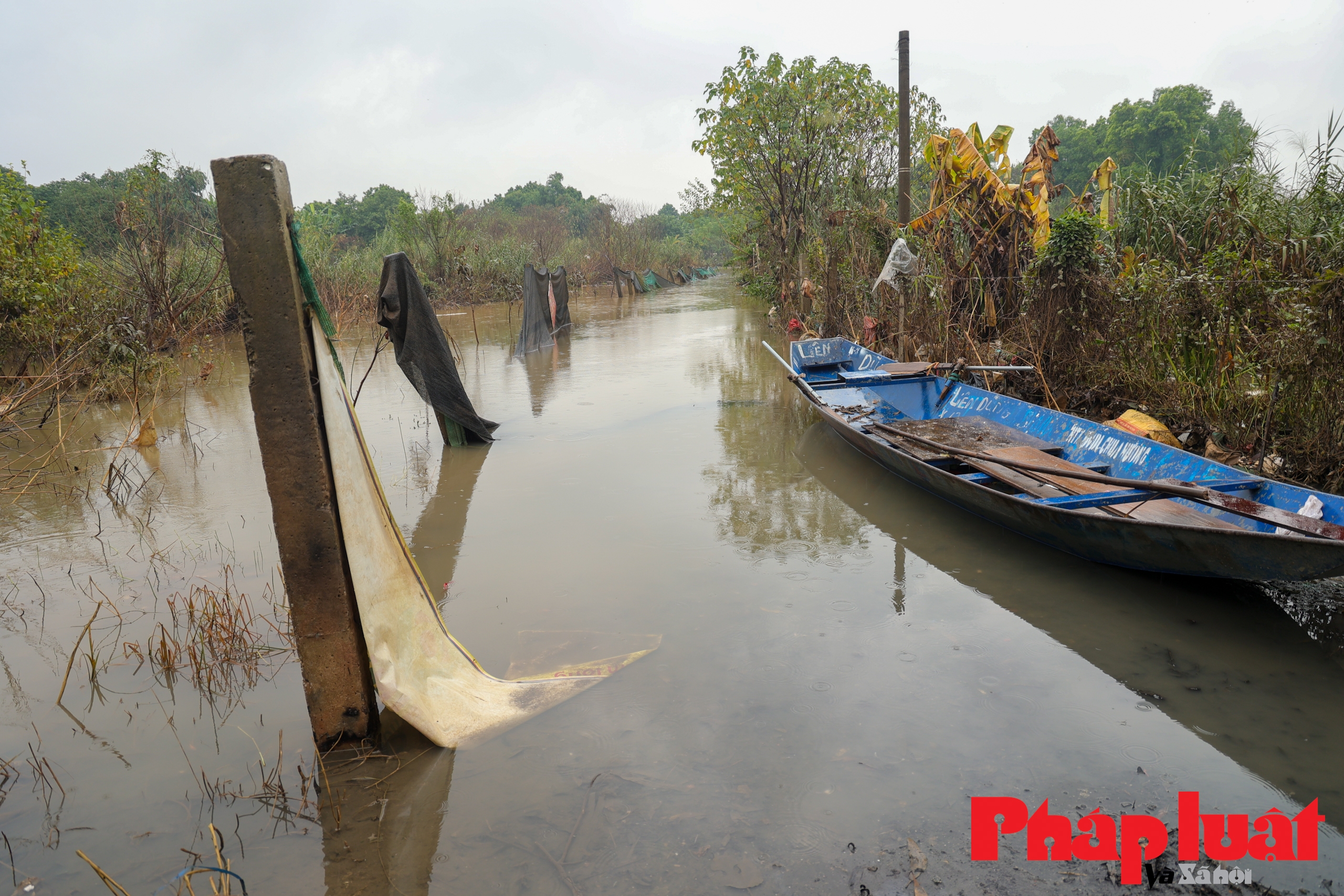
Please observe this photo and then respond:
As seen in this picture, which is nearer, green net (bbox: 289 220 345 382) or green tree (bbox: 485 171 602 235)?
green net (bbox: 289 220 345 382)

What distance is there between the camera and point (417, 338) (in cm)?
735

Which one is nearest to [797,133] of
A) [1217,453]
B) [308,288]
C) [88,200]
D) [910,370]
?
[910,370]

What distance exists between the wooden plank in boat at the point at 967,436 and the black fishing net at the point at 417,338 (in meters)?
4.46

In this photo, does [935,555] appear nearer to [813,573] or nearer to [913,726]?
[813,573]

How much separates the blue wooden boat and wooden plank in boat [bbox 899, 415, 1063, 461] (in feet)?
0.05

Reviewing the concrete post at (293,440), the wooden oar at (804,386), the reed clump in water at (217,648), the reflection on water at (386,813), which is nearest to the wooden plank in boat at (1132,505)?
the wooden oar at (804,386)

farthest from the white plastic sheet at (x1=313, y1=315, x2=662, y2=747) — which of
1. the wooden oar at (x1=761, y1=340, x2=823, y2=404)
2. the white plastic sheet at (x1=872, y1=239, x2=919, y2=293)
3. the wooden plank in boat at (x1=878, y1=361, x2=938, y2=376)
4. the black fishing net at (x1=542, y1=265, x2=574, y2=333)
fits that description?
the black fishing net at (x1=542, y1=265, x2=574, y2=333)

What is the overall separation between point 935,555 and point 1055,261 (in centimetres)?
391

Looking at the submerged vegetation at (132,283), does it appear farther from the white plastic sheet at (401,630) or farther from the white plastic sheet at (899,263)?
the white plastic sheet at (899,263)

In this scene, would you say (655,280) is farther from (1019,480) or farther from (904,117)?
(1019,480)

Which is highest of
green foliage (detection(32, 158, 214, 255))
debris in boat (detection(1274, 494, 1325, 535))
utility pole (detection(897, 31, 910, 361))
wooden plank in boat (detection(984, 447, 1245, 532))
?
green foliage (detection(32, 158, 214, 255))

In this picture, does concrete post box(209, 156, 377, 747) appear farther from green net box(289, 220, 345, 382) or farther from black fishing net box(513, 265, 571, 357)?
black fishing net box(513, 265, 571, 357)

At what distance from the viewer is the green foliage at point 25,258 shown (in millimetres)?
8812

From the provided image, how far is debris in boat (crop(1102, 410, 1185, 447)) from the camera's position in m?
5.69
